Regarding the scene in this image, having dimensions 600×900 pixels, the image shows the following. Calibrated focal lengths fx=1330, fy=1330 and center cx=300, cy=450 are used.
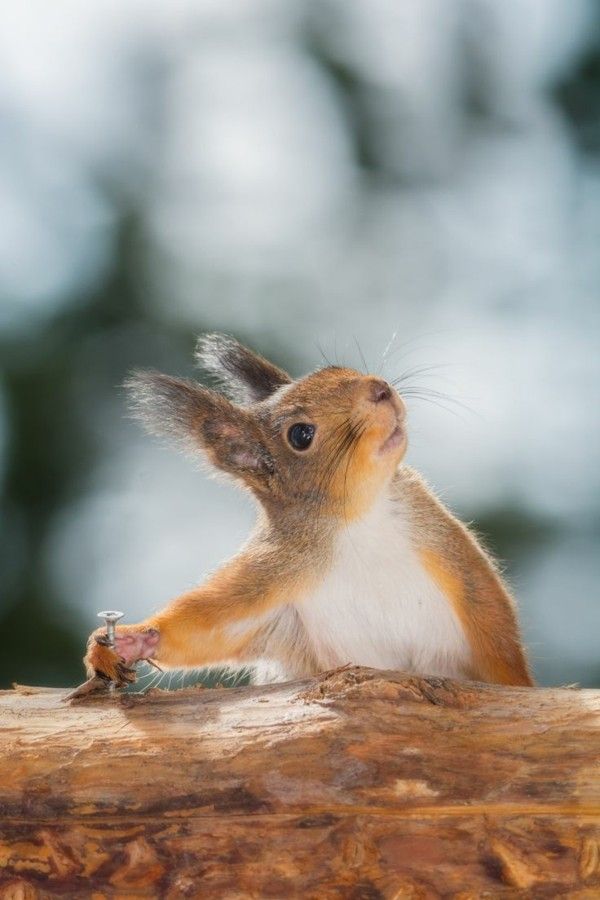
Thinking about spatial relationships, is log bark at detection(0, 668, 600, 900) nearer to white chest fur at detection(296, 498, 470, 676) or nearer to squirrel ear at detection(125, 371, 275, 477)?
white chest fur at detection(296, 498, 470, 676)

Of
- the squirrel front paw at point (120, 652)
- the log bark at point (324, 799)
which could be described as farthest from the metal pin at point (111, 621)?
the log bark at point (324, 799)

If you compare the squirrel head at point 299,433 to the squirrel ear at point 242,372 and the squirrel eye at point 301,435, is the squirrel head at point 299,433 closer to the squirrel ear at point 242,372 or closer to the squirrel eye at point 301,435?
the squirrel eye at point 301,435

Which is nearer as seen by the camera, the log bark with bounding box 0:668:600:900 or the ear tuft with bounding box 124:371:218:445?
the log bark with bounding box 0:668:600:900

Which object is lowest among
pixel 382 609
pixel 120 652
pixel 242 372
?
pixel 120 652

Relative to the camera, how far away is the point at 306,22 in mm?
5195

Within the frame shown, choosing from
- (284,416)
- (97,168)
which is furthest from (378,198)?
(284,416)

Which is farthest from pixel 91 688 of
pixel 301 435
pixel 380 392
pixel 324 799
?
pixel 380 392

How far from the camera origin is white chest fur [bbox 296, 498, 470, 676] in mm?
3182

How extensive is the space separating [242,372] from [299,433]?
35 cm

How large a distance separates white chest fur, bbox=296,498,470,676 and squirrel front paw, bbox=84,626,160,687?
381 mm

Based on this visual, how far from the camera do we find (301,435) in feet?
10.6

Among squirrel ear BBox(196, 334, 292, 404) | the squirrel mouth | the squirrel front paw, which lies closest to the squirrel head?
the squirrel mouth

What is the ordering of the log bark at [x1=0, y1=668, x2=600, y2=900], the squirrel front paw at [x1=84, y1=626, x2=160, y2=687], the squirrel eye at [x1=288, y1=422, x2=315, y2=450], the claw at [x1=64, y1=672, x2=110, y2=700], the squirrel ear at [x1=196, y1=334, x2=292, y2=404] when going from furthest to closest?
the squirrel ear at [x1=196, y1=334, x2=292, y2=404]
the squirrel eye at [x1=288, y1=422, x2=315, y2=450]
the squirrel front paw at [x1=84, y1=626, x2=160, y2=687]
the claw at [x1=64, y1=672, x2=110, y2=700]
the log bark at [x1=0, y1=668, x2=600, y2=900]

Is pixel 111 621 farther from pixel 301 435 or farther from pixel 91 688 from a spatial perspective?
pixel 301 435
